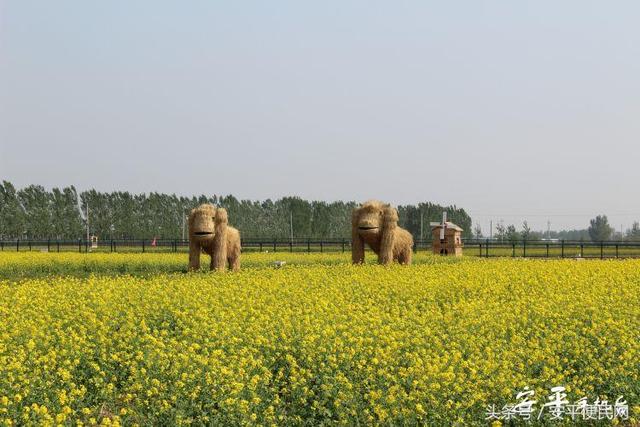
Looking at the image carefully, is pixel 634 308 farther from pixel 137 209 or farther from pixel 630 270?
pixel 137 209

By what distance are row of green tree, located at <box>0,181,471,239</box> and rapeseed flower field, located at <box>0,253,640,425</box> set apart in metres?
64.8

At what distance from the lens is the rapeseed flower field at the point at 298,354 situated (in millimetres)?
6836

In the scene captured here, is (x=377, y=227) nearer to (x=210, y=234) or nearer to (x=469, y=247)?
(x=210, y=234)

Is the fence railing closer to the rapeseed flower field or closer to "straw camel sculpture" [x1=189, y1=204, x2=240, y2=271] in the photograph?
"straw camel sculpture" [x1=189, y1=204, x2=240, y2=271]

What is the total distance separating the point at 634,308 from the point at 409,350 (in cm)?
527

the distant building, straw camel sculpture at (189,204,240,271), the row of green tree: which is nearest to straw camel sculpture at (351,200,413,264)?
straw camel sculpture at (189,204,240,271)

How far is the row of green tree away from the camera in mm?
74000

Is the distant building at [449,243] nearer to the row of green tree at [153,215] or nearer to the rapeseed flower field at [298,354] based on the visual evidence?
the rapeseed flower field at [298,354]

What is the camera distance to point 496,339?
9.33m

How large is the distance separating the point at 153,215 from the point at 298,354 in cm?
7667

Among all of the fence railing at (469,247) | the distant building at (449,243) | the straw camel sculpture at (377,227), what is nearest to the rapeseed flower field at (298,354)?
the straw camel sculpture at (377,227)

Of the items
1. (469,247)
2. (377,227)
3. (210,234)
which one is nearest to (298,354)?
(210,234)

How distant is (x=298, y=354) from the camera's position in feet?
27.2

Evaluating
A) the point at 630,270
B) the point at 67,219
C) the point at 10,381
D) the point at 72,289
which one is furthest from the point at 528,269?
the point at 67,219
